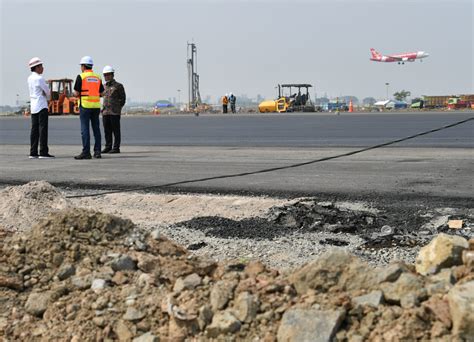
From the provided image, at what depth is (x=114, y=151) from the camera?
1555 centimetres

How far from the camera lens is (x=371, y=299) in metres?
3.62

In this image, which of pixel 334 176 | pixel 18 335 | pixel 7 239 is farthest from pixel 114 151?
pixel 18 335

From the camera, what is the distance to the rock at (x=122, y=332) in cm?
384

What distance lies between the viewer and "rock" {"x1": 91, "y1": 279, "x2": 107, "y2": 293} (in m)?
4.17

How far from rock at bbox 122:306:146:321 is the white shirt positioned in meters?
11.1

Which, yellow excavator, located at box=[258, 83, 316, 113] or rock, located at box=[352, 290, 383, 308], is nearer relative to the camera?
rock, located at box=[352, 290, 383, 308]

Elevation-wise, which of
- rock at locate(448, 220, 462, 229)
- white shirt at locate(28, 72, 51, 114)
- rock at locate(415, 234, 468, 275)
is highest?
white shirt at locate(28, 72, 51, 114)

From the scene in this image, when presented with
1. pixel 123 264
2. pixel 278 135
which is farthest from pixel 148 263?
pixel 278 135

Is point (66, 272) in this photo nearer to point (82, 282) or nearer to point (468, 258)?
point (82, 282)

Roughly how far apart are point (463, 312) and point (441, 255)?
2.36 ft

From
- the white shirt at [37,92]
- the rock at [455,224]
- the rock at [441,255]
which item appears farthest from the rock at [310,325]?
the white shirt at [37,92]

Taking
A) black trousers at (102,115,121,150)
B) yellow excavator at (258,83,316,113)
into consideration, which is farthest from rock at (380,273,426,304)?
yellow excavator at (258,83,316,113)

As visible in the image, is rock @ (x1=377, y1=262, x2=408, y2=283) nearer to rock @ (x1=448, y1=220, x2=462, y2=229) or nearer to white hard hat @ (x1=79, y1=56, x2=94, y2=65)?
rock @ (x1=448, y1=220, x2=462, y2=229)

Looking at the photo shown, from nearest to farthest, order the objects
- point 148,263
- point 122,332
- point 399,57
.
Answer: point 122,332 < point 148,263 < point 399,57
